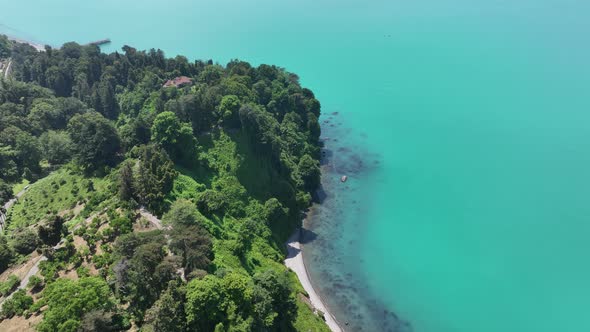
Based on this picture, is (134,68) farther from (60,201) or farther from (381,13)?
(381,13)

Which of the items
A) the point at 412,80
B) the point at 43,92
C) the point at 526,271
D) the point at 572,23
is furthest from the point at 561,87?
the point at 43,92

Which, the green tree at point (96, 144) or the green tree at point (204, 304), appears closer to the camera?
the green tree at point (204, 304)

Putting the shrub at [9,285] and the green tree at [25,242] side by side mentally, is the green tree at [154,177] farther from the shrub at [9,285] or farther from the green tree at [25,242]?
the shrub at [9,285]

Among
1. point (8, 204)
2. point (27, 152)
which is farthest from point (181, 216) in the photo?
point (27, 152)

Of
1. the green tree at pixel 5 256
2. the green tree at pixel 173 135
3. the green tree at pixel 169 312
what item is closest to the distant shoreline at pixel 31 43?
the green tree at pixel 173 135

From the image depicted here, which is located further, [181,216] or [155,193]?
[155,193]

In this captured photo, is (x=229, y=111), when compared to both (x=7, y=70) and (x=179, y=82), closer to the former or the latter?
(x=179, y=82)
